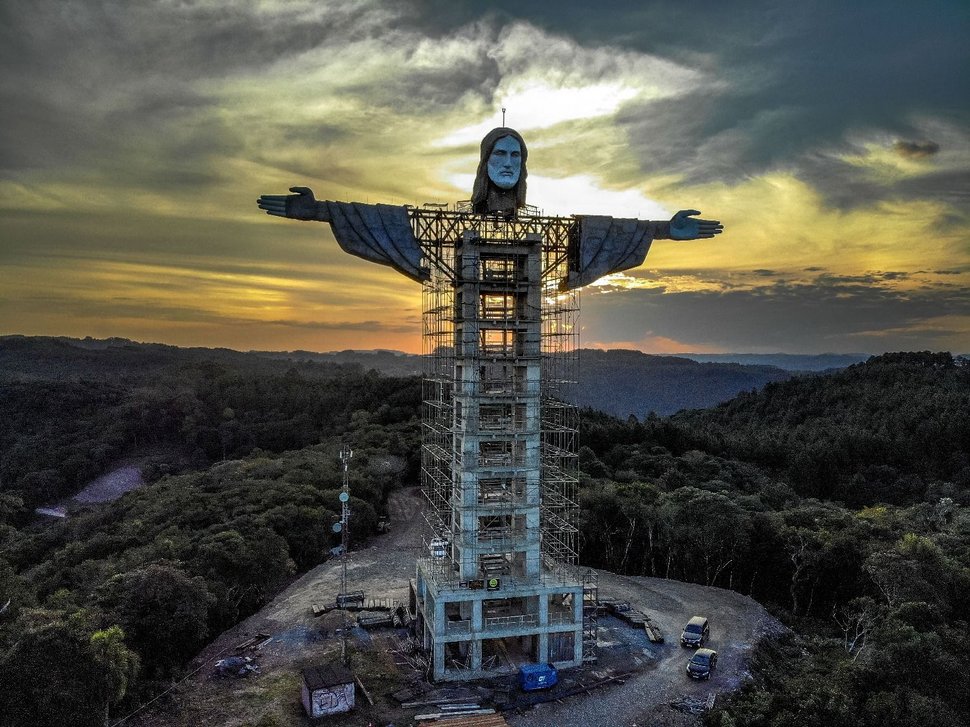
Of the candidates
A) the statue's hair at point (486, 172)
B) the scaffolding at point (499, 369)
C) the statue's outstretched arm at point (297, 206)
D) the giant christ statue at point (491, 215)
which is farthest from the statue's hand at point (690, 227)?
the statue's outstretched arm at point (297, 206)

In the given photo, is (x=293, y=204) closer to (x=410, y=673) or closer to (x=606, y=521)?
(x=410, y=673)

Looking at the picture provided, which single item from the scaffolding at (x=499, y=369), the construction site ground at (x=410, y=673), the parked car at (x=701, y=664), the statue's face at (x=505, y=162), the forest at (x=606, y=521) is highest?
the statue's face at (x=505, y=162)

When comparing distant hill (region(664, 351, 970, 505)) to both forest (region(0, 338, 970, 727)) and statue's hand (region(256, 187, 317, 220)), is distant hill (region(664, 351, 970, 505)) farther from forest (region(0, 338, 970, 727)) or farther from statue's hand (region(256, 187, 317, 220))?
statue's hand (region(256, 187, 317, 220))

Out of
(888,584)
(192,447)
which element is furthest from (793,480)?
(192,447)

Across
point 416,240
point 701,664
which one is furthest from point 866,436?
point 416,240

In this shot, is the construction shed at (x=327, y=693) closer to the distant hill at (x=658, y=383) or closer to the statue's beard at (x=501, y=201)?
the statue's beard at (x=501, y=201)

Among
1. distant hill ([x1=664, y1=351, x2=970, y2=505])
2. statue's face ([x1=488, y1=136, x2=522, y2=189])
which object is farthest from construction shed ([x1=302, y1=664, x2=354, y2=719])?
distant hill ([x1=664, y1=351, x2=970, y2=505])
